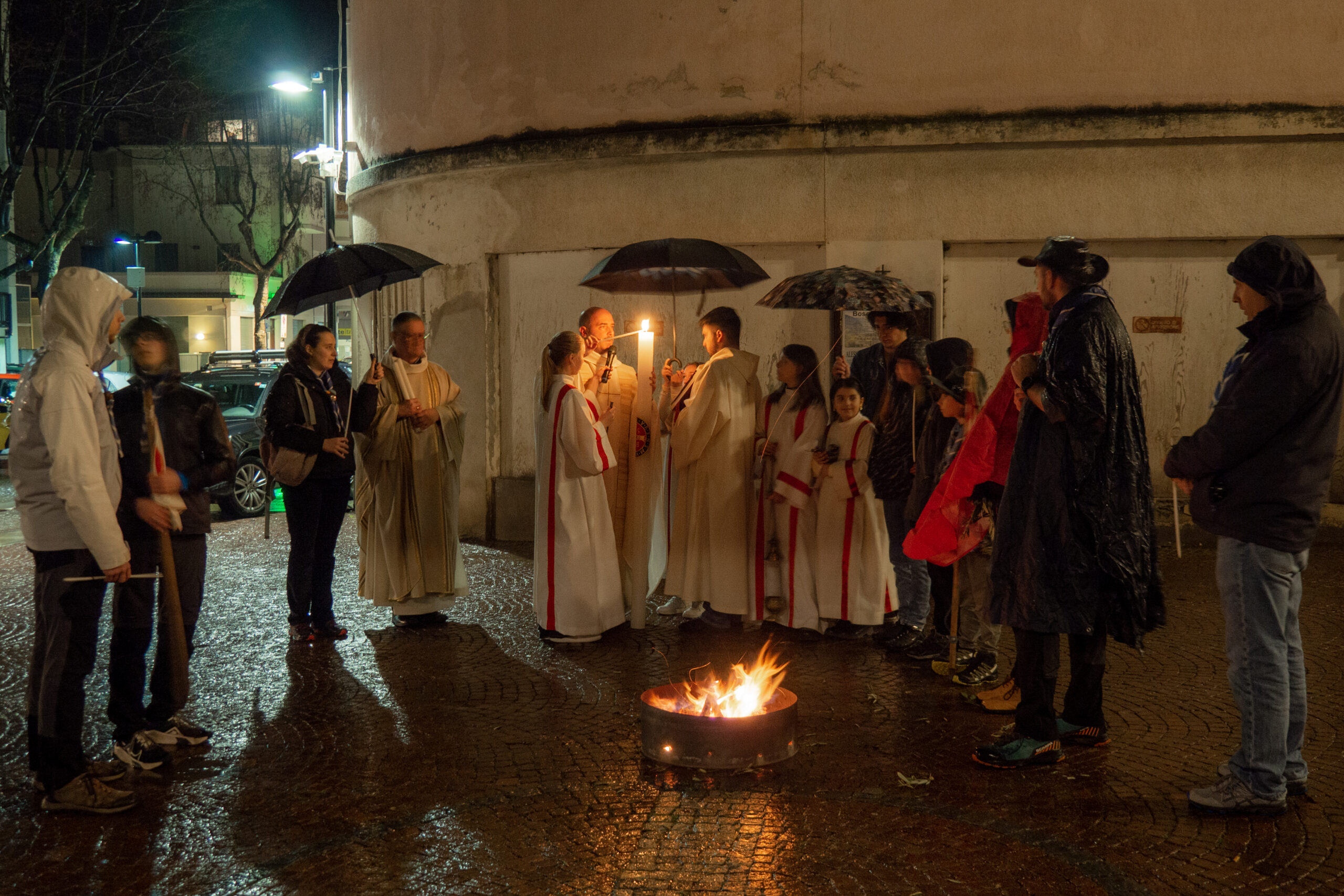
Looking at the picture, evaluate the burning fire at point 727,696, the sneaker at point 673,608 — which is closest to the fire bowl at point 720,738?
the burning fire at point 727,696

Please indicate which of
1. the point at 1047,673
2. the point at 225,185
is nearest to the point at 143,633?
the point at 1047,673

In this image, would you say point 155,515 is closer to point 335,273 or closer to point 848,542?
point 335,273

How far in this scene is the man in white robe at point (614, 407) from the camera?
789 centimetres

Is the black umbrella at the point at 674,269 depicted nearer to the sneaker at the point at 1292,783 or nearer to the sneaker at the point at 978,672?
the sneaker at the point at 978,672

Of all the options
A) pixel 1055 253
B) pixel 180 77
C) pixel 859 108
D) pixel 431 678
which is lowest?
pixel 431 678

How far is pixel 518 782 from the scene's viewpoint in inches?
196

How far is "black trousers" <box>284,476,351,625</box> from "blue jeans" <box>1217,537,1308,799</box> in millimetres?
5148

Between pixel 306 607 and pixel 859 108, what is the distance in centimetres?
643

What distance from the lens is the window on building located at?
146 feet

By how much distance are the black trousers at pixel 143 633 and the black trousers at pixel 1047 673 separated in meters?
3.52

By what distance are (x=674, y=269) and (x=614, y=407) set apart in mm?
989

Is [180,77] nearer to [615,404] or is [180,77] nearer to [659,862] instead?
[615,404]

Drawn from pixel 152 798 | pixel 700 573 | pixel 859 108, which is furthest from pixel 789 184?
pixel 152 798

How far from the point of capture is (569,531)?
7.39 metres
